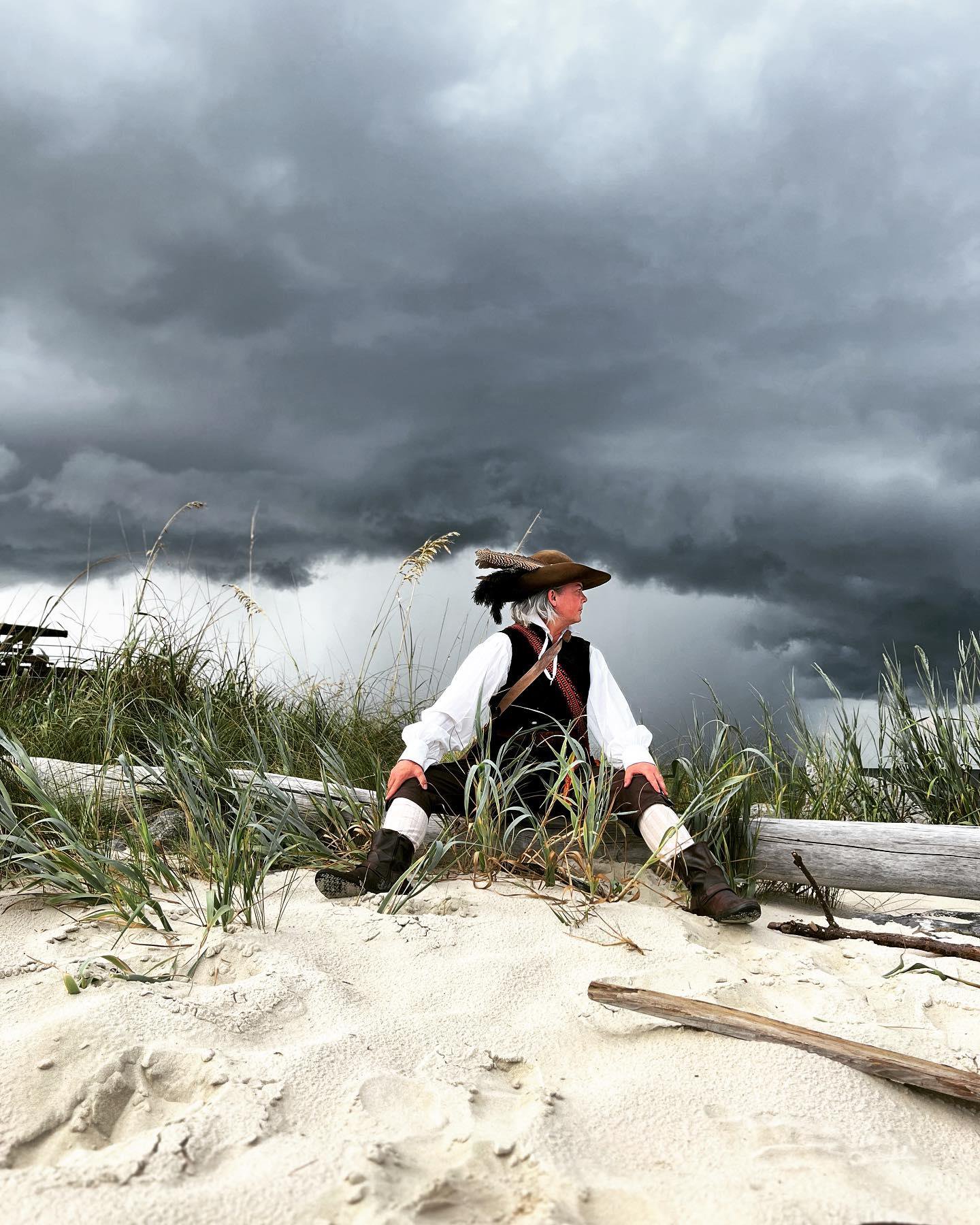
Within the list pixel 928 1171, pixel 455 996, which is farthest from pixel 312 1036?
pixel 928 1171

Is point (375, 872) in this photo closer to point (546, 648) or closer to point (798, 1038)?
point (546, 648)

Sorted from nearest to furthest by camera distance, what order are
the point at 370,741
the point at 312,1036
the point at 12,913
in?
1. the point at 312,1036
2. the point at 12,913
3. the point at 370,741

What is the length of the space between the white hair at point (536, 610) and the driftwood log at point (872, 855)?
3.78ft

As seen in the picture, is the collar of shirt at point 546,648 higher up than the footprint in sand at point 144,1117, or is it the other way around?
the collar of shirt at point 546,648

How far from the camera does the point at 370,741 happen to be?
5.26 m

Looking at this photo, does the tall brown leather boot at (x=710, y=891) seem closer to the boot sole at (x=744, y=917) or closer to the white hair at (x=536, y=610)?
the boot sole at (x=744, y=917)

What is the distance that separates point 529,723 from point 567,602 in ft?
1.98

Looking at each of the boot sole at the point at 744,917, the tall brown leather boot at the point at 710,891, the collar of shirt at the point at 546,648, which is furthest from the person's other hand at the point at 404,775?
the boot sole at the point at 744,917

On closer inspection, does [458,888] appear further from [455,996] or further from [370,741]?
[370,741]

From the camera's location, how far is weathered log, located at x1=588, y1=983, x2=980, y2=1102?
2125mm

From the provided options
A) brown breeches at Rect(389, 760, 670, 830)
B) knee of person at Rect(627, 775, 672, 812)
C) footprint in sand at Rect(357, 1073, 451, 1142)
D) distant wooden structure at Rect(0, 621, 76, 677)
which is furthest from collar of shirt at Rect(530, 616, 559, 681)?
distant wooden structure at Rect(0, 621, 76, 677)

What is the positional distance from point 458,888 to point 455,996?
92cm

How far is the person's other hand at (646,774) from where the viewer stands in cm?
392

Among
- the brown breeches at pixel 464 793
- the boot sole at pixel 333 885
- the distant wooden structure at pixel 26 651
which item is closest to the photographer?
the boot sole at pixel 333 885
